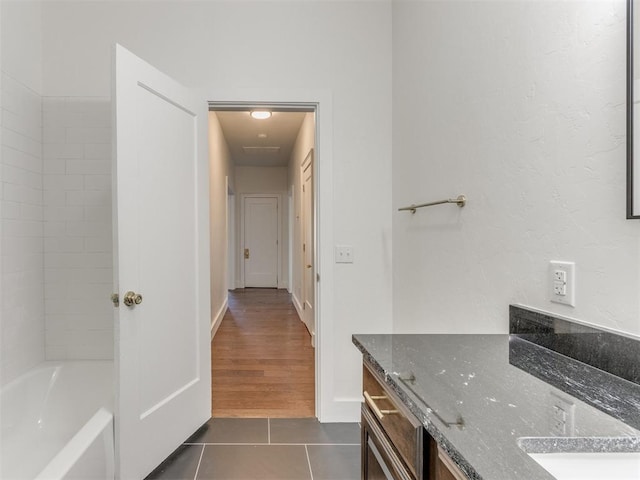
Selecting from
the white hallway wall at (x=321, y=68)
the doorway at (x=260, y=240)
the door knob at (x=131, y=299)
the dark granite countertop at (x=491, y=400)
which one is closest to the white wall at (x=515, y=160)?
the dark granite countertop at (x=491, y=400)

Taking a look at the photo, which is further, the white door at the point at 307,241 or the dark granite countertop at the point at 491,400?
the white door at the point at 307,241

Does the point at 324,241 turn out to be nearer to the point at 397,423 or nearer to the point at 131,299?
the point at 131,299

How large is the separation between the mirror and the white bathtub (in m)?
1.79

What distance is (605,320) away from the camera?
89 centimetres

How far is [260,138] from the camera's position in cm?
565

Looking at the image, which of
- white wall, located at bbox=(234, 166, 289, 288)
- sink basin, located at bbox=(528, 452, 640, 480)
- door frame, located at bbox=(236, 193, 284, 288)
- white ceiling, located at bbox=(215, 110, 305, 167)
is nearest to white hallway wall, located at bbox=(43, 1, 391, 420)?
white ceiling, located at bbox=(215, 110, 305, 167)

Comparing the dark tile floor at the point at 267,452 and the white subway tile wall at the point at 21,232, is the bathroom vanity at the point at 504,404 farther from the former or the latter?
the white subway tile wall at the point at 21,232

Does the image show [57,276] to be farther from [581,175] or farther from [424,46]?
[581,175]

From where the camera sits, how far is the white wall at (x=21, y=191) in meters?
1.86

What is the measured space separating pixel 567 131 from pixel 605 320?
0.49 meters

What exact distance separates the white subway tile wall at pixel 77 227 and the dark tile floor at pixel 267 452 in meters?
0.80

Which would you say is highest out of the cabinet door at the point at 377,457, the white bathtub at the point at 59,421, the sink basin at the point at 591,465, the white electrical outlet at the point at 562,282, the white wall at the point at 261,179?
the white wall at the point at 261,179

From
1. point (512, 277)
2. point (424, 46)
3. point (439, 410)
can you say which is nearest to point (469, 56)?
point (424, 46)

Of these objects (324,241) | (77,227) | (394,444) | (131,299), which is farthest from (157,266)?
(394,444)
